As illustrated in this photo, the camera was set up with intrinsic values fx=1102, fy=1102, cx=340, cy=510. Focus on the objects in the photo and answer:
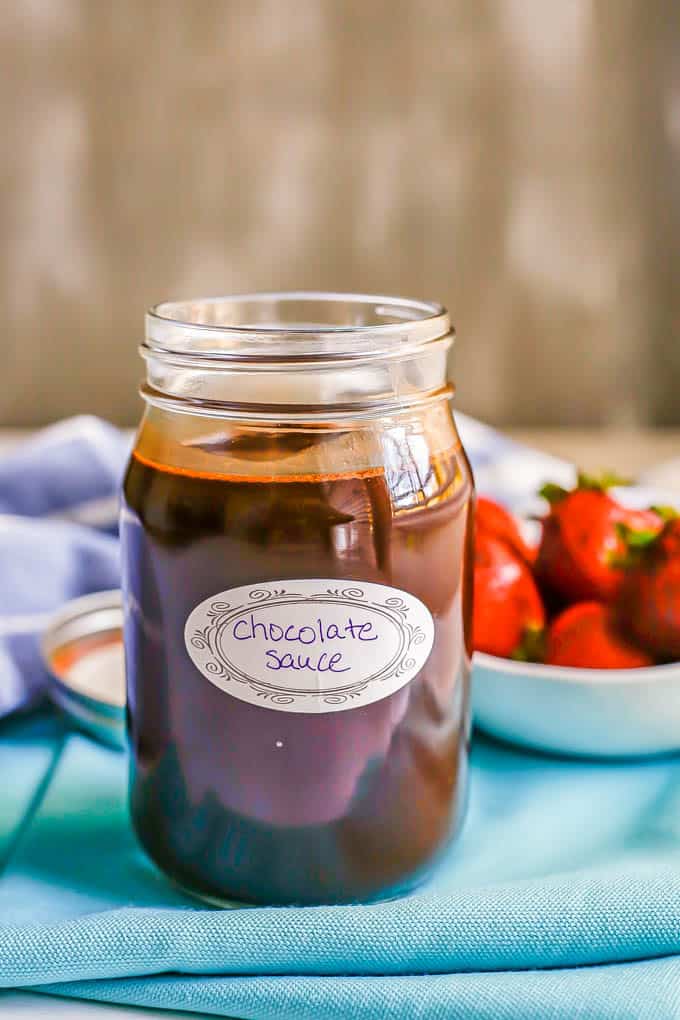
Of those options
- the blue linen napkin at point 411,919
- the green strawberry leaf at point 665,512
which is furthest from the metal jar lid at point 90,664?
the green strawberry leaf at point 665,512

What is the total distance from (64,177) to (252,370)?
0.87m

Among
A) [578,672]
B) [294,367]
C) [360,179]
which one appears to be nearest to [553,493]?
[578,672]

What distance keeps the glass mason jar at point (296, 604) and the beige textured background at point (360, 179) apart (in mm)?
755

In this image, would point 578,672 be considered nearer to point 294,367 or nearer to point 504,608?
point 504,608

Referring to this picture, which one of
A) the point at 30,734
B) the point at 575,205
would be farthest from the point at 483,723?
the point at 575,205

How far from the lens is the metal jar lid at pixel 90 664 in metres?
0.66

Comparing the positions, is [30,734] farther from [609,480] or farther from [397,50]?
[397,50]

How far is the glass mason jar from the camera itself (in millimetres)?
453

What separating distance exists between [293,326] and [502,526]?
0.21 m

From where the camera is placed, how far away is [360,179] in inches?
48.2

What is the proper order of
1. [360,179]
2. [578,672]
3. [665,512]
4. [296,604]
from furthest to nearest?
[360,179]
[665,512]
[578,672]
[296,604]

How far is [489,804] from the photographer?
621mm

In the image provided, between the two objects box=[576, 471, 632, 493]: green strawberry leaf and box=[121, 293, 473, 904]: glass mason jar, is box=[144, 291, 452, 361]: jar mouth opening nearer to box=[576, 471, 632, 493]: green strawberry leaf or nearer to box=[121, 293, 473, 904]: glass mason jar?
box=[121, 293, 473, 904]: glass mason jar

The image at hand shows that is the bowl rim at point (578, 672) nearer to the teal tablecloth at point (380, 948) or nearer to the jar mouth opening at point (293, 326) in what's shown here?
the teal tablecloth at point (380, 948)
